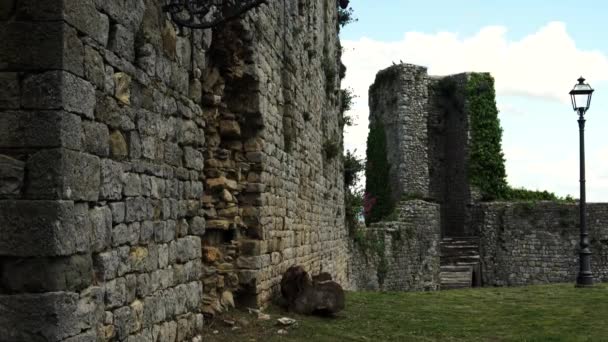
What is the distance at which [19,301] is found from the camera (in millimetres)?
4531

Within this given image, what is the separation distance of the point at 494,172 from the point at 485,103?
2.53 meters

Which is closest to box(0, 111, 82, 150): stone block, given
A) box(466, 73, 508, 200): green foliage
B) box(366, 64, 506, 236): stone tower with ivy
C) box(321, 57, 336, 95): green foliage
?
box(321, 57, 336, 95): green foliage

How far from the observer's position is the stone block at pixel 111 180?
5.32 meters

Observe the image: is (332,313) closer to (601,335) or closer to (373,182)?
(601,335)

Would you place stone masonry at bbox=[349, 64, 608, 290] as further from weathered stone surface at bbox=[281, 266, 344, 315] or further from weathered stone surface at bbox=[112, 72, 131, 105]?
weathered stone surface at bbox=[112, 72, 131, 105]

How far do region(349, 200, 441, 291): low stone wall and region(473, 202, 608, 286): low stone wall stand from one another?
282 centimetres

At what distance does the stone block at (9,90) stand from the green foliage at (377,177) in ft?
79.4

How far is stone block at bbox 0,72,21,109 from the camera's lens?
15.3 ft

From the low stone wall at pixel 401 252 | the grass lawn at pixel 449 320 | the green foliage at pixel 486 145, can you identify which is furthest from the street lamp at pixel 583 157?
the green foliage at pixel 486 145

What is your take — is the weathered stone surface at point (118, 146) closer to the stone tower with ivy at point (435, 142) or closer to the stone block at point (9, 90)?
the stone block at point (9, 90)

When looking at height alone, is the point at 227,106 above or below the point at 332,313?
above

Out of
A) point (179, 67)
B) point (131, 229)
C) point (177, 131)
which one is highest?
point (179, 67)

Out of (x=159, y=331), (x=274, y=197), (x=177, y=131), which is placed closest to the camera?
(x=159, y=331)

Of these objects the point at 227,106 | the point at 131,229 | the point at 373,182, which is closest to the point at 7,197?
the point at 131,229
